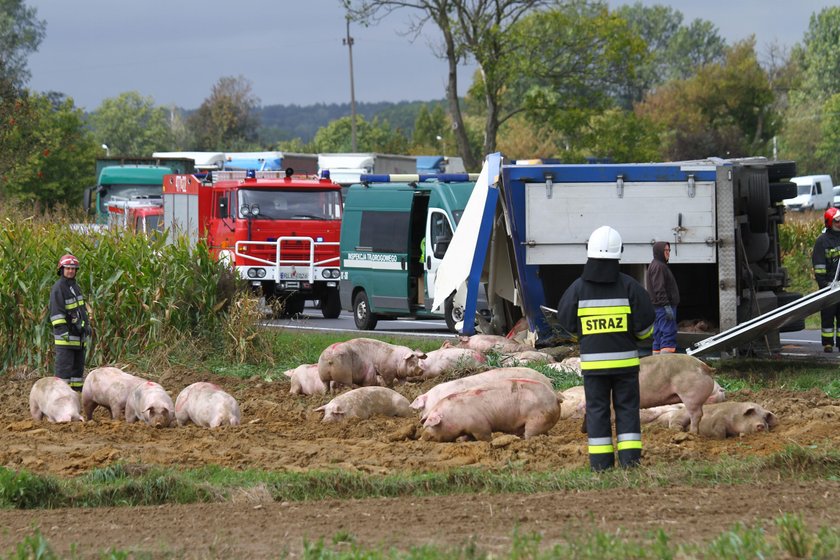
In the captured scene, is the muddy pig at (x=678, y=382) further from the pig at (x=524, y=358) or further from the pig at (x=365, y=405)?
the pig at (x=524, y=358)

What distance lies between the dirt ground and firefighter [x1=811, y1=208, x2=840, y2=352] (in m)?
4.84

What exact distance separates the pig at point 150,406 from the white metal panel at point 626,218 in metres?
5.18

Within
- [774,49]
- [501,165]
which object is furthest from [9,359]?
[774,49]

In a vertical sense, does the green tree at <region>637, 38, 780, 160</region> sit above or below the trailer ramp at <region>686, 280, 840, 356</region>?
above

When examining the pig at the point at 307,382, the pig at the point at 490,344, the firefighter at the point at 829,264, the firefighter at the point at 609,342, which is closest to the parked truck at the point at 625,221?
the pig at the point at 490,344

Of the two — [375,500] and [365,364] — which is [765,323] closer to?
[365,364]

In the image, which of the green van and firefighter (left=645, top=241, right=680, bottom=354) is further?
the green van

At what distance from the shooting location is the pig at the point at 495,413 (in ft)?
38.9

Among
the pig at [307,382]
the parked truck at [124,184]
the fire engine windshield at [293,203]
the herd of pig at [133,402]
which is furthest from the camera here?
the parked truck at [124,184]

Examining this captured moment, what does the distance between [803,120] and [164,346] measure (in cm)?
6871

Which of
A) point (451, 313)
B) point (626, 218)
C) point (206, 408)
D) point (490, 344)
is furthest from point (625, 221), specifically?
point (206, 408)

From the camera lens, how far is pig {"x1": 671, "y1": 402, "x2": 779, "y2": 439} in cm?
1181

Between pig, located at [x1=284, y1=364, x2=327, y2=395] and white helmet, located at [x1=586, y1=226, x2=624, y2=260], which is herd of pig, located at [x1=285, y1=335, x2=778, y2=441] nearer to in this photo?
pig, located at [x1=284, y1=364, x2=327, y2=395]

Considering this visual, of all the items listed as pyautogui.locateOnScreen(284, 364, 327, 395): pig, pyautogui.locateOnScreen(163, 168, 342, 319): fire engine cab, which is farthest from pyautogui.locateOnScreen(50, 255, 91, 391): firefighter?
pyautogui.locateOnScreen(163, 168, 342, 319): fire engine cab
